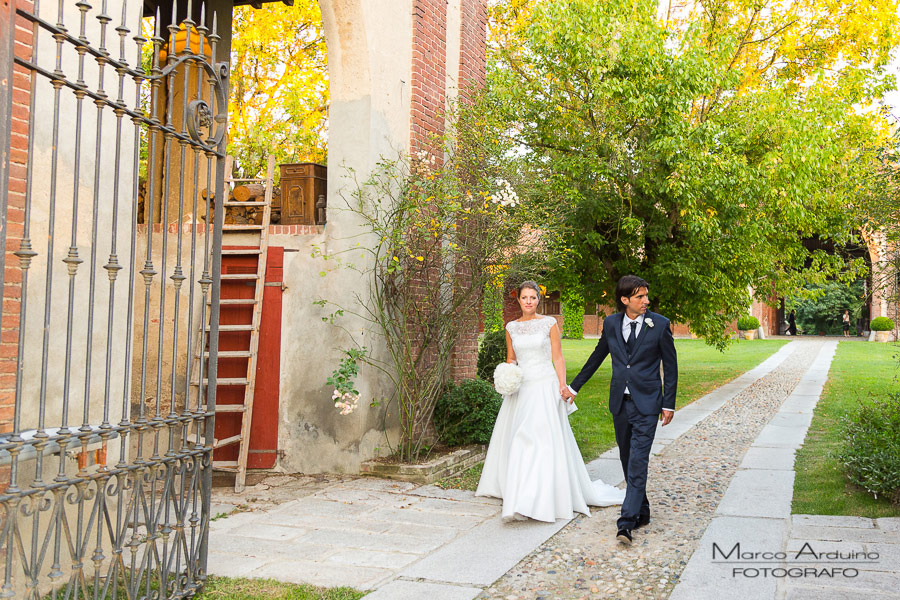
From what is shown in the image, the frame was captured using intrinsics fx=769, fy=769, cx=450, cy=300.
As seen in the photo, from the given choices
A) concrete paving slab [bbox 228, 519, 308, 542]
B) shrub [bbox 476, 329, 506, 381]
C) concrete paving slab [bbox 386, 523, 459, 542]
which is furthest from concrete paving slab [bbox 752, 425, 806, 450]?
concrete paving slab [bbox 228, 519, 308, 542]

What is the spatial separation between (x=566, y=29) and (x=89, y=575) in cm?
1066

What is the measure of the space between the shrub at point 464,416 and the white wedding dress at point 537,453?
1.75 metres

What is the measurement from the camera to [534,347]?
21.5 feet

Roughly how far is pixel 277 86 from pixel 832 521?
49.4 ft

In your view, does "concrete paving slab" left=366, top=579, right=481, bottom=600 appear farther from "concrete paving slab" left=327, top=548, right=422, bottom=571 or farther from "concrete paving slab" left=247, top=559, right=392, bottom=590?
"concrete paving slab" left=327, top=548, right=422, bottom=571

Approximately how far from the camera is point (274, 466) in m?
7.82

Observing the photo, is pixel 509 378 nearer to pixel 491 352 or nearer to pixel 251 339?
pixel 251 339

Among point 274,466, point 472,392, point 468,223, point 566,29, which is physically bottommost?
point 274,466

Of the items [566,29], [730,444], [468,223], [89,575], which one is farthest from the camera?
[566,29]

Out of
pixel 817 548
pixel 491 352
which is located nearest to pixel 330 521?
pixel 817 548

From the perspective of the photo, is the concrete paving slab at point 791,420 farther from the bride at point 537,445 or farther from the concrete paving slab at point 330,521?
the concrete paving slab at point 330,521

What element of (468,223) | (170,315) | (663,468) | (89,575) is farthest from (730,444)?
(89,575)

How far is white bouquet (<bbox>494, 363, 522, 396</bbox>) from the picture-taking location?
6.39 m

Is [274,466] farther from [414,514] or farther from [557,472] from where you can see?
[557,472]
